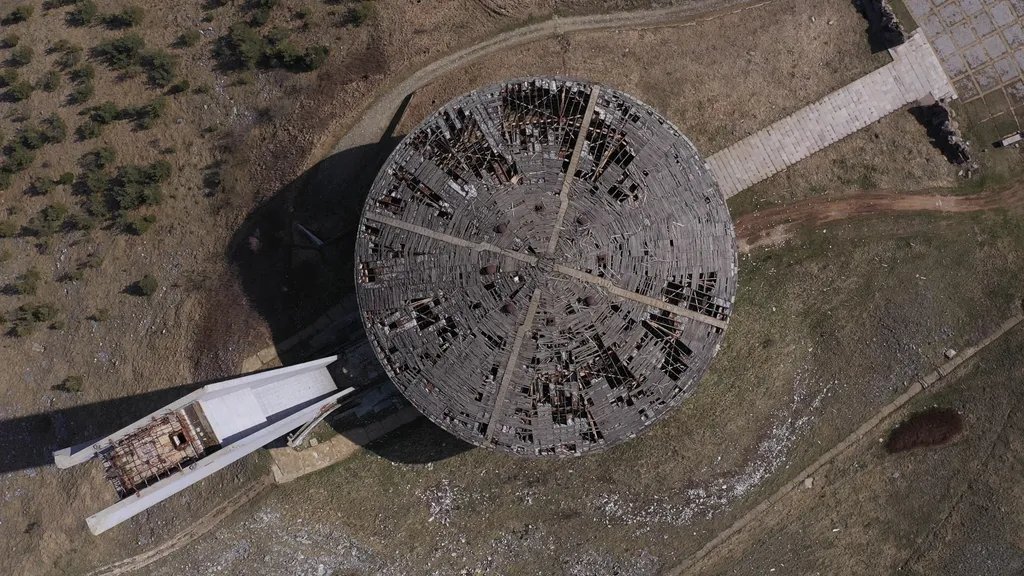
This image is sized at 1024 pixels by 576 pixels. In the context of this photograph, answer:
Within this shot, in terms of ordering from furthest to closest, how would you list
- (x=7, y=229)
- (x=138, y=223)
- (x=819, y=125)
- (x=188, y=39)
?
(x=819, y=125) < (x=188, y=39) < (x=7, y=229) < (x=138, y=223)

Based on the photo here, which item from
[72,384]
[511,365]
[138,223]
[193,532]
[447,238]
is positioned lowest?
[193,532]

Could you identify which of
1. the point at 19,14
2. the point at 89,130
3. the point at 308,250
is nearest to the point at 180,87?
the point at 89,130

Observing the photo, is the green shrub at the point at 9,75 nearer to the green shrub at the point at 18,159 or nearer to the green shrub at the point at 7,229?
the green shrub at the point at 18,159

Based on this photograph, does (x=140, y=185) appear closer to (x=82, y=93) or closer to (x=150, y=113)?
(x=150, y=113)

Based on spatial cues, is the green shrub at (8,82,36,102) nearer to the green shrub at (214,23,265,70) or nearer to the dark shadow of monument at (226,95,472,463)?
the green shrub at (214,23,265,70)

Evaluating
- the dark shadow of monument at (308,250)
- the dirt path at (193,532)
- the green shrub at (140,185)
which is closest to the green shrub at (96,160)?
the green shrub at (140,185)
